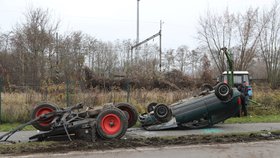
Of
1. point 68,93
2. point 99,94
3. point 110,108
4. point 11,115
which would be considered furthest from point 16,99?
point 110,108

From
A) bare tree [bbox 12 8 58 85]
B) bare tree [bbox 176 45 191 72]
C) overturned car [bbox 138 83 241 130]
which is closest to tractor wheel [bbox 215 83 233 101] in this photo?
overturned car [bbox 138 83 241 130]

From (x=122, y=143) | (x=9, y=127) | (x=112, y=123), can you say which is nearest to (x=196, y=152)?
(x=122, y=143)

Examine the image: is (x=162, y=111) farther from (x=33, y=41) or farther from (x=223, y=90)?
(x=33, y=41)

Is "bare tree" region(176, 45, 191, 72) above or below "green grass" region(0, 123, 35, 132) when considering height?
above

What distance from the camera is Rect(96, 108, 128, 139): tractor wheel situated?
328 inches

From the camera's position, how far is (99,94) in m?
15.8

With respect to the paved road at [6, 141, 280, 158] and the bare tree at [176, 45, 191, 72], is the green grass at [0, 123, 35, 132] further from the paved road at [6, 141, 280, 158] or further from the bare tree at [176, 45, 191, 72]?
the bare tree at [176, 45, 191, 72]

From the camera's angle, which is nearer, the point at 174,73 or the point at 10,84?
the point at 10,84

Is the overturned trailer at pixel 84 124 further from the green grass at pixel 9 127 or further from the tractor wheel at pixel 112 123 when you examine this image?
the green grass at pixel 9 127

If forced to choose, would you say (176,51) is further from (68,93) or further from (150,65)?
(68,93)

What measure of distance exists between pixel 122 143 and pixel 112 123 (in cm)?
69

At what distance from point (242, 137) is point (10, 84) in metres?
12.0

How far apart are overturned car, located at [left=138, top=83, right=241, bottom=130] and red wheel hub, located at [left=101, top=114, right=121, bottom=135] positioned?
8.30 feet

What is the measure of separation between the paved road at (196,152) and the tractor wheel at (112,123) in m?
0.99
